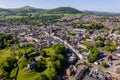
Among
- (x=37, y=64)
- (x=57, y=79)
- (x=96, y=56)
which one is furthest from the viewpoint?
(x=96, y=56)

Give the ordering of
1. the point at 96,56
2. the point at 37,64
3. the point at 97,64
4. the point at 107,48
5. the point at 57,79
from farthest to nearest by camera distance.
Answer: the point at 107,48, the point at 96,56, the point at 97,64, the point at 37,64, the point at 57,79

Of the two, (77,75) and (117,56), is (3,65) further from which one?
(117,56)

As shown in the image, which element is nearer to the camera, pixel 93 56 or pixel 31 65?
pixel 31 65

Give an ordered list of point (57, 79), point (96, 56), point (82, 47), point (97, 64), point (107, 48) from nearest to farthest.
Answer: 1. point (57, 79)
2. point (97, 64)
3. point (96, 56)
4. point (107, 48)
5. point (82, 47)

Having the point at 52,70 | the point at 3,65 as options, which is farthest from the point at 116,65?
the point at 3,65

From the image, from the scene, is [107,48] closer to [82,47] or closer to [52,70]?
[82,47]

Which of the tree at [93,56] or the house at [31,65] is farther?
the tree at [93,56]

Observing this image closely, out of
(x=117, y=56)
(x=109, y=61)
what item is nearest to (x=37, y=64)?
(x=109, y=61)

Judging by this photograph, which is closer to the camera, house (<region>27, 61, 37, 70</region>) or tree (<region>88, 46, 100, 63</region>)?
house (<region>27, 61, 37, 70</region>)

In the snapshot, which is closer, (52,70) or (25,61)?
(52,70)
